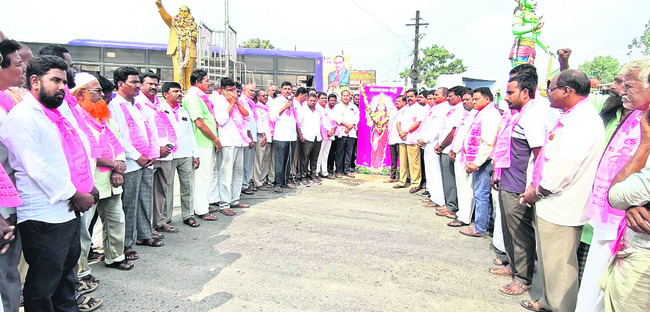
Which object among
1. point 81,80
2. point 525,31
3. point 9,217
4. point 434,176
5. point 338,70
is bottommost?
point 434,176

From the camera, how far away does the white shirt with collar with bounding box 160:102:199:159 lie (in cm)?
461

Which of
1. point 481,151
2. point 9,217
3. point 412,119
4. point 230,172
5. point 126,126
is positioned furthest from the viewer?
point 412,119

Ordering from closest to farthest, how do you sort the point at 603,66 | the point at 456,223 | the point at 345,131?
the point at 456,223 < the point at 345,131 < the point at 603,66

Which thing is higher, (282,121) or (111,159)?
(282,121)

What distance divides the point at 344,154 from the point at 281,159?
241 centimetres

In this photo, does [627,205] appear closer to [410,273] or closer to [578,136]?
[578,136]

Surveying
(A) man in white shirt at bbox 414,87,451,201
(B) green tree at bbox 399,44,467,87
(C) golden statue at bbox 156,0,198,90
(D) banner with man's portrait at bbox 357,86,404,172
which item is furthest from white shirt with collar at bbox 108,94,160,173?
(B) green tree at bbox 399,44,467,87

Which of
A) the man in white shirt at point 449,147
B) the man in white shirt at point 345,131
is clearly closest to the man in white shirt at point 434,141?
the man in white shirt at point 449,147

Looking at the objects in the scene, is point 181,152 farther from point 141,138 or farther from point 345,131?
point 345,131

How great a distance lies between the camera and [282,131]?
7.36m

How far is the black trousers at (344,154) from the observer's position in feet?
30.1

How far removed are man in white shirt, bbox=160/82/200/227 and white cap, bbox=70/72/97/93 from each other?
3.92 feet

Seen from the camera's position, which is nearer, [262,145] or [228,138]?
[228,138]

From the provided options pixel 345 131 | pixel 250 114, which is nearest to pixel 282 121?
pixel 250 114
